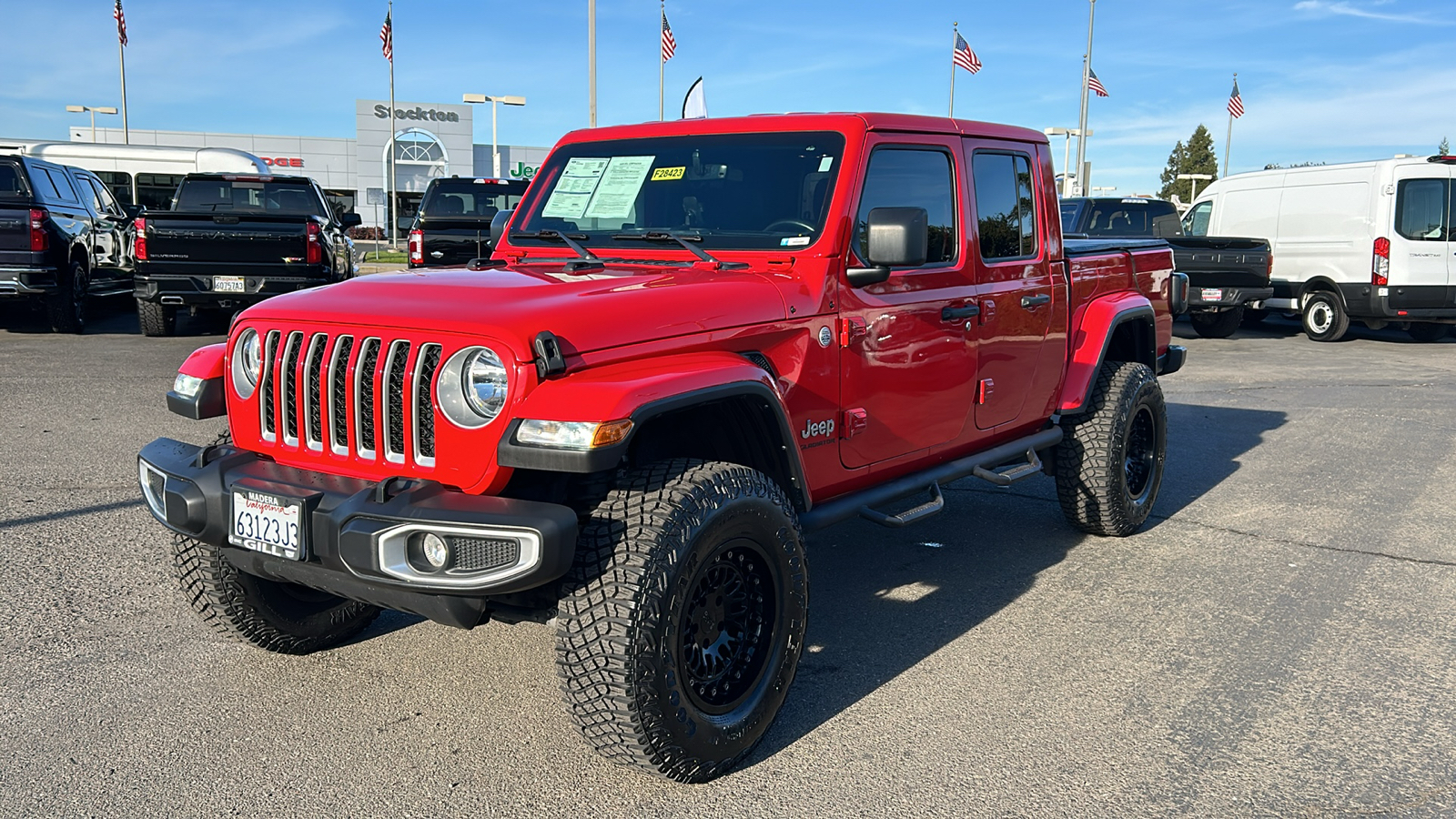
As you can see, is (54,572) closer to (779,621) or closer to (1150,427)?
(779,621)

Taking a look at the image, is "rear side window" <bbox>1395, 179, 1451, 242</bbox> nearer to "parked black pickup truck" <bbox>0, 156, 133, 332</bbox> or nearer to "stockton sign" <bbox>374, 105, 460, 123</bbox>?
"parked black pickup truck" <bbox>0, 156, 133, 332</bbox>

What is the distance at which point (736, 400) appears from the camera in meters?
3.42

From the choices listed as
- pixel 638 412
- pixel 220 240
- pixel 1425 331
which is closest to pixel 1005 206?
pixel 638 412

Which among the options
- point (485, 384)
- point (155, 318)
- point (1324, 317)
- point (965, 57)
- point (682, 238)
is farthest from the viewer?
point (965, 57)

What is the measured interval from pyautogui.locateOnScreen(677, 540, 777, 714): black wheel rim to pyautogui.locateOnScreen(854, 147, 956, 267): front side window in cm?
128

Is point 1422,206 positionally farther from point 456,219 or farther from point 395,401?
point 395,401

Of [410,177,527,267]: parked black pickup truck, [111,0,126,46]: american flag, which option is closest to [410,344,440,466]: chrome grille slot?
[410,177,527,267]: parked black pickup truck

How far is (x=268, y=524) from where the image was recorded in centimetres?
306

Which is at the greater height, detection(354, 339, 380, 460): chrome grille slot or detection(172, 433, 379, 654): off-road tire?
detection(354, 339, 380, 460): chrome grille slot

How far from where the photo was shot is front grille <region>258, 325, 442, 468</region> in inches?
120

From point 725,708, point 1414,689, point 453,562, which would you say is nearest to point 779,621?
point 725,708

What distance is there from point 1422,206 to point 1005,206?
12382 millimetres

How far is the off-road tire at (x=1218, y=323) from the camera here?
16016 millimetres

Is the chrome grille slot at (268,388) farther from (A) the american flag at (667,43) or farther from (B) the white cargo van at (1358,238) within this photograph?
(A) the american flag at (667,43)
